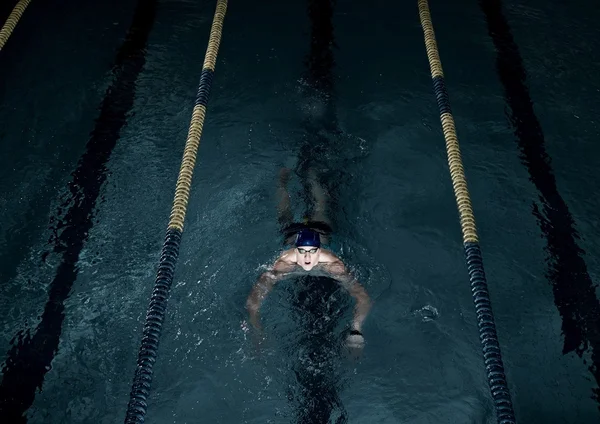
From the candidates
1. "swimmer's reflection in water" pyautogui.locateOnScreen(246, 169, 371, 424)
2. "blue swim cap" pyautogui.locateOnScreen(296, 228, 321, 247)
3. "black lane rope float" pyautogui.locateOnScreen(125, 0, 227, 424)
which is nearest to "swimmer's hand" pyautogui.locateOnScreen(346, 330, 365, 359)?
"swimmer's reflection in water" pyautogui.locateOnScreen(246, 169, 371, 424)

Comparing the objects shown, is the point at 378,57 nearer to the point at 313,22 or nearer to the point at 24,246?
the point at 313,22

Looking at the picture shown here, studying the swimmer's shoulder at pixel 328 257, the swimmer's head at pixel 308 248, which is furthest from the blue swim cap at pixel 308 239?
the swimmer's shoulder at pixel 328 257

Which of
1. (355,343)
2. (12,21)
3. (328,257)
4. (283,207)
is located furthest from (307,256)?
(12,21)

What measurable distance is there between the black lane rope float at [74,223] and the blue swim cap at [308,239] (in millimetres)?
1867

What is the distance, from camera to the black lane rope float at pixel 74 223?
412 centimetres

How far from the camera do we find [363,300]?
14.9 feet

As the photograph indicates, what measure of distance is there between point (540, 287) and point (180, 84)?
4.08 metres

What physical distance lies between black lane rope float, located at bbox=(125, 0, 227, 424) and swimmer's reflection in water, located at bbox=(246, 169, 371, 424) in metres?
0.90

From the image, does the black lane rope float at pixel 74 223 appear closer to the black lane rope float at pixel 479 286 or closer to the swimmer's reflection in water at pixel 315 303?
the swimmer's reflection in water at pixel 315 303

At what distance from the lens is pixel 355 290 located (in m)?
4.66

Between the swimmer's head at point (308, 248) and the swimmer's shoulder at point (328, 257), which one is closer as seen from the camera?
the swimmer's head at point (308, 248)

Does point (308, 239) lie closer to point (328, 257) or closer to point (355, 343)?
point (328, 257)

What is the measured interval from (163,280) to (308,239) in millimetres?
1138

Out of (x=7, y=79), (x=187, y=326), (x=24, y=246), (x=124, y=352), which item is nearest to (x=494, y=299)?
(x=187, y=326)
